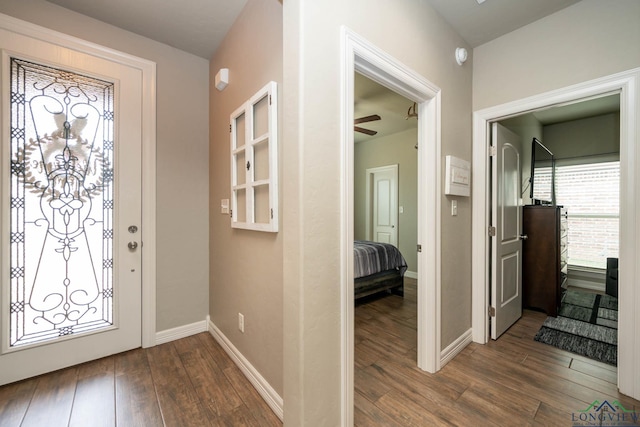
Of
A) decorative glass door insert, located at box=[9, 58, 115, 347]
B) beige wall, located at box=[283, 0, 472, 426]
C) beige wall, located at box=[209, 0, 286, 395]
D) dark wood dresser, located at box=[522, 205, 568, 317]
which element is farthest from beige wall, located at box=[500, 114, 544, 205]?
decorative glass door insert, located at box=[9, 58, 115, 347]

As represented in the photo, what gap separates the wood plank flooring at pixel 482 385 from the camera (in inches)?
58.7

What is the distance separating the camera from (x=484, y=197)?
2.27m

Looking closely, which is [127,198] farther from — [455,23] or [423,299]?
[455,23]

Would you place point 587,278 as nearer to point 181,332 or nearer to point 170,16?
point 181,332

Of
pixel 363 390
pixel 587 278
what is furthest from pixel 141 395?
pixel 587 278

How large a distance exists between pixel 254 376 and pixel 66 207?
6.22ft

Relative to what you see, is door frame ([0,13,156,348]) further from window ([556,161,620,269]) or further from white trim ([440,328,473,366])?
window ([556,161,620,269])

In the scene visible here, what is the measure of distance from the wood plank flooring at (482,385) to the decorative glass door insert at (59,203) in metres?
2.20

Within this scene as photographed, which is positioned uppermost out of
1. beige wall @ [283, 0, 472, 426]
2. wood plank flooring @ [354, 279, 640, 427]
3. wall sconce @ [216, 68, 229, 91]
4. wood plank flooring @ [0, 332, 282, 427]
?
wall sconce @ [216, 68, 229, 91]

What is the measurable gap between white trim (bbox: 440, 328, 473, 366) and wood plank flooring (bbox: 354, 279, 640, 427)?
0.04 metres

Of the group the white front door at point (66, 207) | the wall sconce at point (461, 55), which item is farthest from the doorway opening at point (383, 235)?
the white front door at point (66, 207)

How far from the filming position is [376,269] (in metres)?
3.47

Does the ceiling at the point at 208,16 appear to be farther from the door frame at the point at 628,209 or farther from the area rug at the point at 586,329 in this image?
the area rug at the point at 586,329

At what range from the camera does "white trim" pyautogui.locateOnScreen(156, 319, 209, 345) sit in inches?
89.6
